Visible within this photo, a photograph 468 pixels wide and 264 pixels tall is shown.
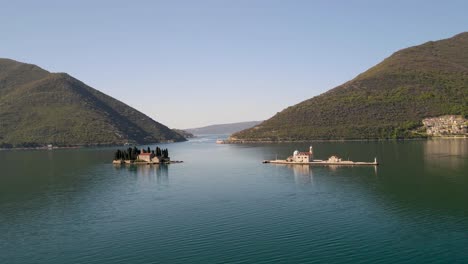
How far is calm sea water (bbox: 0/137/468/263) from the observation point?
54969 mm

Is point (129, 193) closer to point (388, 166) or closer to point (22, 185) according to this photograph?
point (22, 185)

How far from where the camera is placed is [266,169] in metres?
151

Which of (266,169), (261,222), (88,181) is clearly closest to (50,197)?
(88,181)

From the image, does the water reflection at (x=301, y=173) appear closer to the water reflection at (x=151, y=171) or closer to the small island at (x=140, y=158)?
the water reflection at (x=151, y=171)

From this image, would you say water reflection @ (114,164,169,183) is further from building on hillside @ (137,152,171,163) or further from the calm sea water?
the calm sea water

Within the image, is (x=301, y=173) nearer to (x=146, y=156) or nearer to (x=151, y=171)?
(x=151, y=171)

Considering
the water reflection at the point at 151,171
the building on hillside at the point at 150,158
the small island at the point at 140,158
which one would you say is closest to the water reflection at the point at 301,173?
the water reflection at the point at 151,171

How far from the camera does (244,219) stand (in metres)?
72.2

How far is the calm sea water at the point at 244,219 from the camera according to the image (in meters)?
55.0

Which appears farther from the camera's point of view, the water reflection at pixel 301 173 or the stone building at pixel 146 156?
the stone building at pixel 146 156

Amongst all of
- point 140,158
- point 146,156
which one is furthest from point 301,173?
point 140,158

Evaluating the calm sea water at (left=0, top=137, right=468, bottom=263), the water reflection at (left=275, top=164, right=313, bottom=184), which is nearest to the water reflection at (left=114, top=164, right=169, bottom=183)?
the calm sea water at (left=0, top=137, right=468, bottom=263)

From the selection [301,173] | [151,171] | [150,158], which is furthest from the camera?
[150,158]

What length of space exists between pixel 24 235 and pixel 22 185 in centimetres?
6312
